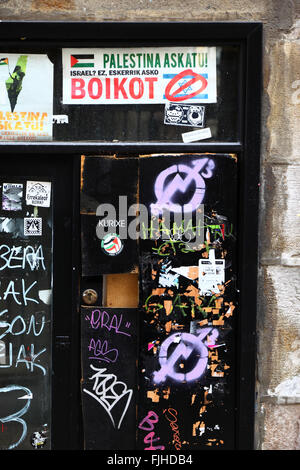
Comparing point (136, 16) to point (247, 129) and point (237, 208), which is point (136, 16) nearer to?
point (247, 129)

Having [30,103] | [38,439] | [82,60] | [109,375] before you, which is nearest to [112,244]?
[109,375]

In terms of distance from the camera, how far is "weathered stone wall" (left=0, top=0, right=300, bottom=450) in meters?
3.10

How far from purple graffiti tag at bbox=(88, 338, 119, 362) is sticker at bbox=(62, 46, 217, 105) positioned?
166cm

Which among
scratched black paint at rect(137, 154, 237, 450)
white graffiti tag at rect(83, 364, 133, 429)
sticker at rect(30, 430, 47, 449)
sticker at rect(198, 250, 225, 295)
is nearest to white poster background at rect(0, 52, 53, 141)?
scratched black paint at rect(137, 154, 237, 450)

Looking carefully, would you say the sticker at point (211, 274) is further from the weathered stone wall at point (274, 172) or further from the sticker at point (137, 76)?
the sticker at point (137, 76)

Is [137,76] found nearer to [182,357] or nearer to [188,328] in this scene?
[188,328]

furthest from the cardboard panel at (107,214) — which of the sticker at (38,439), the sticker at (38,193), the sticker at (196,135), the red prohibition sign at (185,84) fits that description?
the sticker at (38,439)

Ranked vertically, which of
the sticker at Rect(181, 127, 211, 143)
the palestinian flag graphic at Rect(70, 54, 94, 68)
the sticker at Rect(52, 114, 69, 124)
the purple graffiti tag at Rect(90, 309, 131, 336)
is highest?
the palestinian flag graphic at Rect(70, 54, 94, 68)

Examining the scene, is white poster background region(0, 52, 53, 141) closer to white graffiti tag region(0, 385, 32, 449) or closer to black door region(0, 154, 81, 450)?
black door region(0, 154, 81, 450)

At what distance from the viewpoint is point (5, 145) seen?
3172mm

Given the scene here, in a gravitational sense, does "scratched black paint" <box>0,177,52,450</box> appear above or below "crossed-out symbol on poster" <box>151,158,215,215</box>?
below

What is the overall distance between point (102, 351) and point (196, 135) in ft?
5.34

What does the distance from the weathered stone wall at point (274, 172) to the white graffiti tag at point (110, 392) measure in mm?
926
